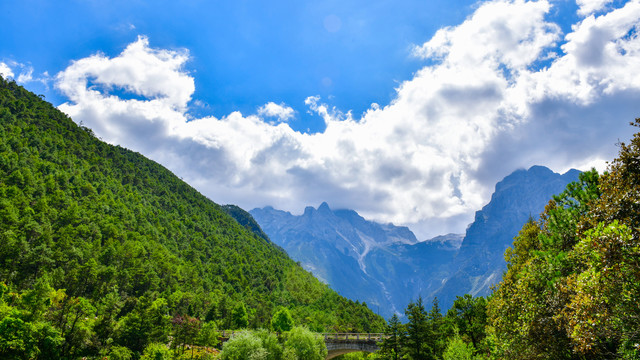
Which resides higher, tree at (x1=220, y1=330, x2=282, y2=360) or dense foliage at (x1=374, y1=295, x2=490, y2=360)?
dense foliage at (x1=374, y1=295, x2=490, y2=360)

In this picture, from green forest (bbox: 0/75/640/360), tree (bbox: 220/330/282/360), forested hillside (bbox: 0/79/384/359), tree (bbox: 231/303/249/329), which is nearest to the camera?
green forest (bbox: 0/75/640/360)

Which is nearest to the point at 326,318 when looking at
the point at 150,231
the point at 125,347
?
the point at 150,231

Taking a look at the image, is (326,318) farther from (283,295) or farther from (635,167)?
(635,167)

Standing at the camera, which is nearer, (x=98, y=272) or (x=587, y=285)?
(x=587, y=285)

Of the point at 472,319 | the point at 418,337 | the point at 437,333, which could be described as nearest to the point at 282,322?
the point at 418,337

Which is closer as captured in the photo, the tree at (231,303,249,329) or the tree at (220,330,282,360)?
the tree at (220,330,282,360)

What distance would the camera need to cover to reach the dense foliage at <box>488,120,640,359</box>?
13.7 m

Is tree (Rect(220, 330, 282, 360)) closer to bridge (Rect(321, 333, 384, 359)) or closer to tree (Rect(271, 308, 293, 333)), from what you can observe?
bridge (Rect(321, 333, 384, 359))

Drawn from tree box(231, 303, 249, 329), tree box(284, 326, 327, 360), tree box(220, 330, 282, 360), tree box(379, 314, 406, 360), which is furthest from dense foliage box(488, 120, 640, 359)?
tree box(231, 303, 249, 329)

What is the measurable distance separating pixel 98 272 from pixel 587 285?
10983cm

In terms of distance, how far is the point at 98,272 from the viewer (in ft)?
310

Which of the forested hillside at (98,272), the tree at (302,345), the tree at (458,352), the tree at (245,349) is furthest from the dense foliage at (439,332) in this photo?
the forested hillside at (98,272)

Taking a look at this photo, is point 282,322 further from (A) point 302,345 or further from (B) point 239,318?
(A) point 302,345

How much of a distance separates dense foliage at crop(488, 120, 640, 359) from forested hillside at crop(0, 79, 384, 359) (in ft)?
196
